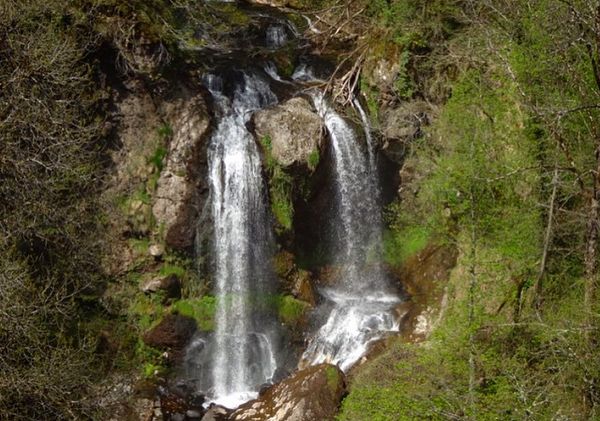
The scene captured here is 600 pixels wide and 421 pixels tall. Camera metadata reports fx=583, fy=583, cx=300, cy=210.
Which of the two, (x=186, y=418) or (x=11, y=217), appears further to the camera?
(x=186, y=418)

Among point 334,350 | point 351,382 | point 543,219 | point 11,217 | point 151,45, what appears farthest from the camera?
point 151,45

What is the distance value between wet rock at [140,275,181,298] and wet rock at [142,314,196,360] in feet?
1.32

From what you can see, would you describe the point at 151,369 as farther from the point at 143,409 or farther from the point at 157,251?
the point at 157,251

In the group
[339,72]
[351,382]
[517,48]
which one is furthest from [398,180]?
[351,382]

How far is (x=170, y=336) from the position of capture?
400 inches

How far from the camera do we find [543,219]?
8258 mm

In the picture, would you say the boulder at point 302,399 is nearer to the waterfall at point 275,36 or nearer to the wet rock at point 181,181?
the wet rock at point 181,181

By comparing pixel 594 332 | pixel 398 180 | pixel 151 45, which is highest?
pixel 151 45

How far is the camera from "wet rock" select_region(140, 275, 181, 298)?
1032cm

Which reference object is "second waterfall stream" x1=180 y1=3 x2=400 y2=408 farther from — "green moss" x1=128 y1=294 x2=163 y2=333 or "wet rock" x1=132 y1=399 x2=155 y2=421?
"wet rock" x1=132 y1=399 x2=155 y2=421

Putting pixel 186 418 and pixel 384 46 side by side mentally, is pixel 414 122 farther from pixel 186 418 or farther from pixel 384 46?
pixel 186 418

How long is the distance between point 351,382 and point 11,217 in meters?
5.31

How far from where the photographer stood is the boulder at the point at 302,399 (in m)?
8.20

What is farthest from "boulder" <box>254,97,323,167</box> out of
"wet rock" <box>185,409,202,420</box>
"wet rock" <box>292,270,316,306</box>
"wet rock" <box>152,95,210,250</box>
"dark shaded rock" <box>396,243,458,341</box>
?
"wet rock" <box>185,409,202,420</box>
